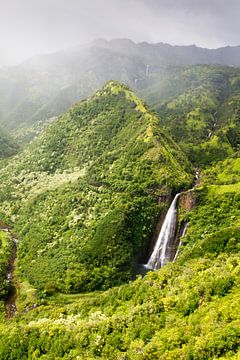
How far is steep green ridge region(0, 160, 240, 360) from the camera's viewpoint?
4031 centimetres

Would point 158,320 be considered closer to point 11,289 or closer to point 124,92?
point 11,289

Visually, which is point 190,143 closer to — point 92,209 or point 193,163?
point 193,163

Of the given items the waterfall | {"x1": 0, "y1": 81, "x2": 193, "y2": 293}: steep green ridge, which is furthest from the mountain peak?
the waterfall

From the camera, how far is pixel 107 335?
163ft

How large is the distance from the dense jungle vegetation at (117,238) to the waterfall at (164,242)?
241 centimetres

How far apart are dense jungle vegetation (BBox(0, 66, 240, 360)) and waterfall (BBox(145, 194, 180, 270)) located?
2411 mm

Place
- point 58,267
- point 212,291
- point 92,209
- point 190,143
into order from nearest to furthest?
point 212,291
point 58,267
point 92,209
point 190,143

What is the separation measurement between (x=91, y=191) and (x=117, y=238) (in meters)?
22.7

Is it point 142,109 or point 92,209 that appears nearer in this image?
point 92,209

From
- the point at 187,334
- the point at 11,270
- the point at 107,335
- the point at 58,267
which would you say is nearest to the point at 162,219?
the point at 58,267

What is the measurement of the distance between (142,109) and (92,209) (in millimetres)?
51593

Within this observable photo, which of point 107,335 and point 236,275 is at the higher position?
point 236,275

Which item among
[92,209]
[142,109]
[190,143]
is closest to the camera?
[92,209]

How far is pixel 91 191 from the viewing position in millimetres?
107938
